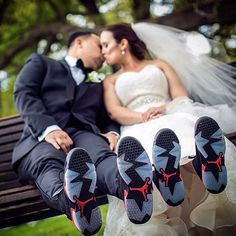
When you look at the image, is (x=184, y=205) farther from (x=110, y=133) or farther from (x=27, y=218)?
(x=27, y=218)

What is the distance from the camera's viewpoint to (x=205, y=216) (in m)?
2.24

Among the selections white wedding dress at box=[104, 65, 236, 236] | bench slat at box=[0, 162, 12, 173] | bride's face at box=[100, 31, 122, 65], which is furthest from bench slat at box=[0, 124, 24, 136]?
white wedding dress at box=[104, 65, 236, 236]

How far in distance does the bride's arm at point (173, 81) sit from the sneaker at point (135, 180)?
4.69ft

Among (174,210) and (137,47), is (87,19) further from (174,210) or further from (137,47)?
(174,210)

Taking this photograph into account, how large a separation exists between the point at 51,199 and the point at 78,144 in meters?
0.72

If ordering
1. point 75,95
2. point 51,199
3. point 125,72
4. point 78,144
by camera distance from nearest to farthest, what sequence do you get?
point 51,199 < point 78,144 < point 75,95 < point 125,72

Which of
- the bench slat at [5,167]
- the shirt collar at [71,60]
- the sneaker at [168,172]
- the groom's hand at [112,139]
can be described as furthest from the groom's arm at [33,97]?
the sneaker at [168,172]

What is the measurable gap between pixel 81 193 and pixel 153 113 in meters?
1.16

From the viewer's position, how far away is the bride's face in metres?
3.56

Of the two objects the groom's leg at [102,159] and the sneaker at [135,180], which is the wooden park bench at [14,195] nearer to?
the groom's leg at [102,159]

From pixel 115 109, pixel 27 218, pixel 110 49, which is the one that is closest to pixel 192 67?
pixel 110 49

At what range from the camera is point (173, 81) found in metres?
3.40

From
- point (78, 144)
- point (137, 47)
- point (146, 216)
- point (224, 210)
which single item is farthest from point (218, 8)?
point (146, 216)

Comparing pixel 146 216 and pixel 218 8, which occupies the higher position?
pixel 146 216
